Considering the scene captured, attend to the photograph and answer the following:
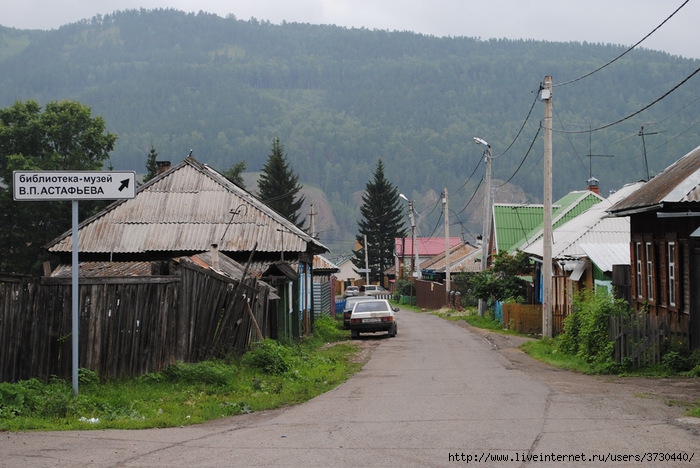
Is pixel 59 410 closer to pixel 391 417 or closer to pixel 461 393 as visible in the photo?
pixel 391 417

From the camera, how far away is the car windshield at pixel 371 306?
3266 centimetres

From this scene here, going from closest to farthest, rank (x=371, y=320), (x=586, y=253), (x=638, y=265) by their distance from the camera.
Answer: (x=638, y=265) < (x=586, y=253) < (x=371, y=320)

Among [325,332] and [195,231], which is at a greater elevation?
[195,231]

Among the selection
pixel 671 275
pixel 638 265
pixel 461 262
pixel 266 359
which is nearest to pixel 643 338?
pixel 671 275

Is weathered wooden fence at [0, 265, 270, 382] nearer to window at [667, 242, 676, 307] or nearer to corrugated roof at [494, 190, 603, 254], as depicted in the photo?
window at [667, 242, 676, 307]

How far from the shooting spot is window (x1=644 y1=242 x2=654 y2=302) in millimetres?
22188

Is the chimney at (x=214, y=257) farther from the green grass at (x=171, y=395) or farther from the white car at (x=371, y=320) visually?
the white car at (x=371, y=320)

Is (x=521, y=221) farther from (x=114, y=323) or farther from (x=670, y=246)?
(x=114, y=323)

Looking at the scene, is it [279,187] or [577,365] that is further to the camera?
[279,187]

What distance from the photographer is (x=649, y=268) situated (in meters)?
22.6

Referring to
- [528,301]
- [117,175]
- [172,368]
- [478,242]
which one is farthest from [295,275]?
[478,242]

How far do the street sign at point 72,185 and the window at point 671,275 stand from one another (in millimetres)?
13086

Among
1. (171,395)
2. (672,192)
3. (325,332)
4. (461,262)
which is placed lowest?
(325,332)

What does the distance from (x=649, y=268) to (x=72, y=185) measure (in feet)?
51.2
